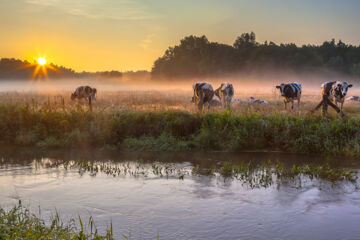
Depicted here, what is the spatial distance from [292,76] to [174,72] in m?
24.0

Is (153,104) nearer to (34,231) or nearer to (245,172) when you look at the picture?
(245,172)

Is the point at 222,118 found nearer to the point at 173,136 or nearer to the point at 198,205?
the point at 173,136

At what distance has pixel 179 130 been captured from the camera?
12.4 meters

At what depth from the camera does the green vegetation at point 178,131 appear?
11.1m

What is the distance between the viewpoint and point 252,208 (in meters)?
6.41

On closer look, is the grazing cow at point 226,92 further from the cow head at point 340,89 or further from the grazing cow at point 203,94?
the cow head at point 340,89

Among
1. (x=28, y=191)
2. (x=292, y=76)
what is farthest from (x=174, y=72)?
(x=28, y=191)

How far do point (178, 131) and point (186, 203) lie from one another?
5.85m

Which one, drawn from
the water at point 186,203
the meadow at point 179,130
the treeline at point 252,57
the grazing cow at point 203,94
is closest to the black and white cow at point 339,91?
the meadow at point 179,130

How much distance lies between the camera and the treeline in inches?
2721

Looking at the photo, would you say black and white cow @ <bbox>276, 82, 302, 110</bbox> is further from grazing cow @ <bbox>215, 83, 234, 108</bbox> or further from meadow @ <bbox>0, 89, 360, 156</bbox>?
meadow @ <bbox>0, 89, 360, 156</bbox>

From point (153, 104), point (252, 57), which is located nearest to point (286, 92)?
point (153, 104)

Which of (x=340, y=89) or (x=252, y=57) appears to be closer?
(x=340, y=89)

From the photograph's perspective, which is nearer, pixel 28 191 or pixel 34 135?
pixel 28 191
